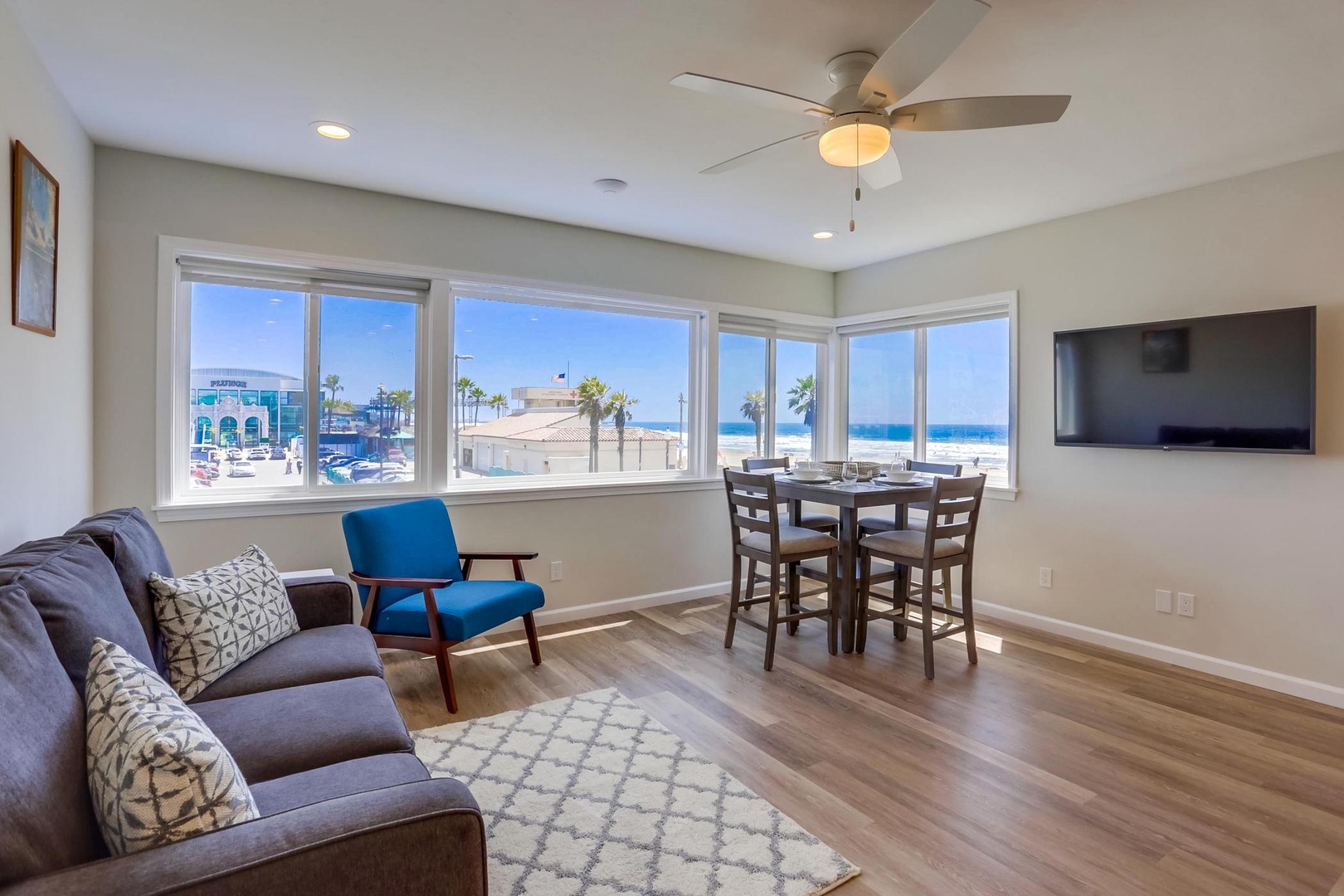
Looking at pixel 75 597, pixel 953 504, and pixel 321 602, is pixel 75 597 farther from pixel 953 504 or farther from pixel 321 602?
pixel 953 504

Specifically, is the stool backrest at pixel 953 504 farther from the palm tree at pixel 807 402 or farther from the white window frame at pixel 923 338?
the palm tree at pixel 807 402

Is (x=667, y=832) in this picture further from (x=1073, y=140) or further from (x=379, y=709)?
(x=1073, y=140)

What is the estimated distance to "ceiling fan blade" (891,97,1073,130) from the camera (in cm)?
198

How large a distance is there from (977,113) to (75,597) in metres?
2.63

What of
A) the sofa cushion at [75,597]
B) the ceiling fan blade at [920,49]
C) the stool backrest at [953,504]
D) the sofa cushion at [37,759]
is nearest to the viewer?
the sofa cushion at [37,759]

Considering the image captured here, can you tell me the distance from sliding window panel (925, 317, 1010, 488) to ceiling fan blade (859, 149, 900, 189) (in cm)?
223

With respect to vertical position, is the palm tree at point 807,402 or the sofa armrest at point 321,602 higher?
the palm tree at point 807,402

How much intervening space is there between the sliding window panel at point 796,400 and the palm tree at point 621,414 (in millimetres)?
1274

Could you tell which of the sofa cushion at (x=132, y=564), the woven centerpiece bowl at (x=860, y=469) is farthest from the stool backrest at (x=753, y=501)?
the sofa cushion at (x=132, y=564)

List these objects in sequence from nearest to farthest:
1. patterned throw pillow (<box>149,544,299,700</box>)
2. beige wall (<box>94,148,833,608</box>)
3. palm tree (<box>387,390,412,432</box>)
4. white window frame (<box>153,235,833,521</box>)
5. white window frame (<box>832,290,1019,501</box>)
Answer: patterned throw pillow (<box>149,544,299,700</box>) → beige wall (<box>94,148,833,608</box>) → white window frame (<box>153,235,833,521</box>) → palm tree (<box>387,390,412,432</box>) → white window frame (<box>832,290,1019,501</box>)

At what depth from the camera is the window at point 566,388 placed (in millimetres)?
4062

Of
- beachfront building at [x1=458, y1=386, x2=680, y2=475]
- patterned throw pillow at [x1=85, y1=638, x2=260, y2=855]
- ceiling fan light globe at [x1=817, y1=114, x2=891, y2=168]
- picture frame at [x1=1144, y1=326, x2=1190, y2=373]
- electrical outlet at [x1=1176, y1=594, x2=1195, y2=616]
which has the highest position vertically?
ceiling fan light globe at [x1=817, y1=114, x2=891, y2=168]

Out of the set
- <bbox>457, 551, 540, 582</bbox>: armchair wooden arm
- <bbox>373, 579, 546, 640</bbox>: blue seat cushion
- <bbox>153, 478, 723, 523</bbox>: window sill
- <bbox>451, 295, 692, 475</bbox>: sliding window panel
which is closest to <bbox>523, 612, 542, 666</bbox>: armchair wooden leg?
<bbox>373, 579, 546, 640</bbox>: blue seat cushion

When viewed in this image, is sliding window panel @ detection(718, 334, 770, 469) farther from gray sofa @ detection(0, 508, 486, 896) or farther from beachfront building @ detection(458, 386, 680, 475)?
gray sofa @ detection(0, 508, 486, 896)
